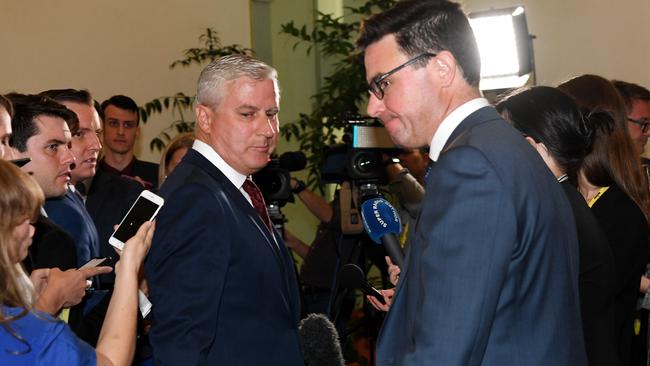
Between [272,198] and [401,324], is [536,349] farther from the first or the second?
[272,198]

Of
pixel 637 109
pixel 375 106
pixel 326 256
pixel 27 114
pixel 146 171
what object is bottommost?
pixel 326 256

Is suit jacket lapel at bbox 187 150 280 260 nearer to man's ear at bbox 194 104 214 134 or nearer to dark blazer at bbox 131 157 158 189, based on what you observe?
man's ear at bbox 194 104 214 134

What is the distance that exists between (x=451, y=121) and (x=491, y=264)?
32 cm

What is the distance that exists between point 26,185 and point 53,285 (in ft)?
2.02

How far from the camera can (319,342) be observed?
2.55 m

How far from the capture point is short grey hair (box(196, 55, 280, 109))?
7.58 ft

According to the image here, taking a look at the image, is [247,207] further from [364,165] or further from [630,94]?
[630,94]

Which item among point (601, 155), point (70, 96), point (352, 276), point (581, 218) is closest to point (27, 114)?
point (70, 96)

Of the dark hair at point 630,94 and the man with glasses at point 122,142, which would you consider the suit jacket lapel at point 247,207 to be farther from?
the man with glasses at point 122,142

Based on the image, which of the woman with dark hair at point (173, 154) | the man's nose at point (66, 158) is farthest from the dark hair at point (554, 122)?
the woman with dark hair at point (173, 154)

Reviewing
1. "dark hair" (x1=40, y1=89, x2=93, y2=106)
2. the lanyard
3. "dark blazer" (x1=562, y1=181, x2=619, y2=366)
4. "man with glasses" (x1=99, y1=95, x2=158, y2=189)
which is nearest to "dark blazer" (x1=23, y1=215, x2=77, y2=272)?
"dark hair" (x1=40, y1=89, x2=93, y2=106)

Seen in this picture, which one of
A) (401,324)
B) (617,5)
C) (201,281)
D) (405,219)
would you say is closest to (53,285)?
(201,281)

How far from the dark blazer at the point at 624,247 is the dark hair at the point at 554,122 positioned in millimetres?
586

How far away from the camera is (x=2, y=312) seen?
1601 millimetres
